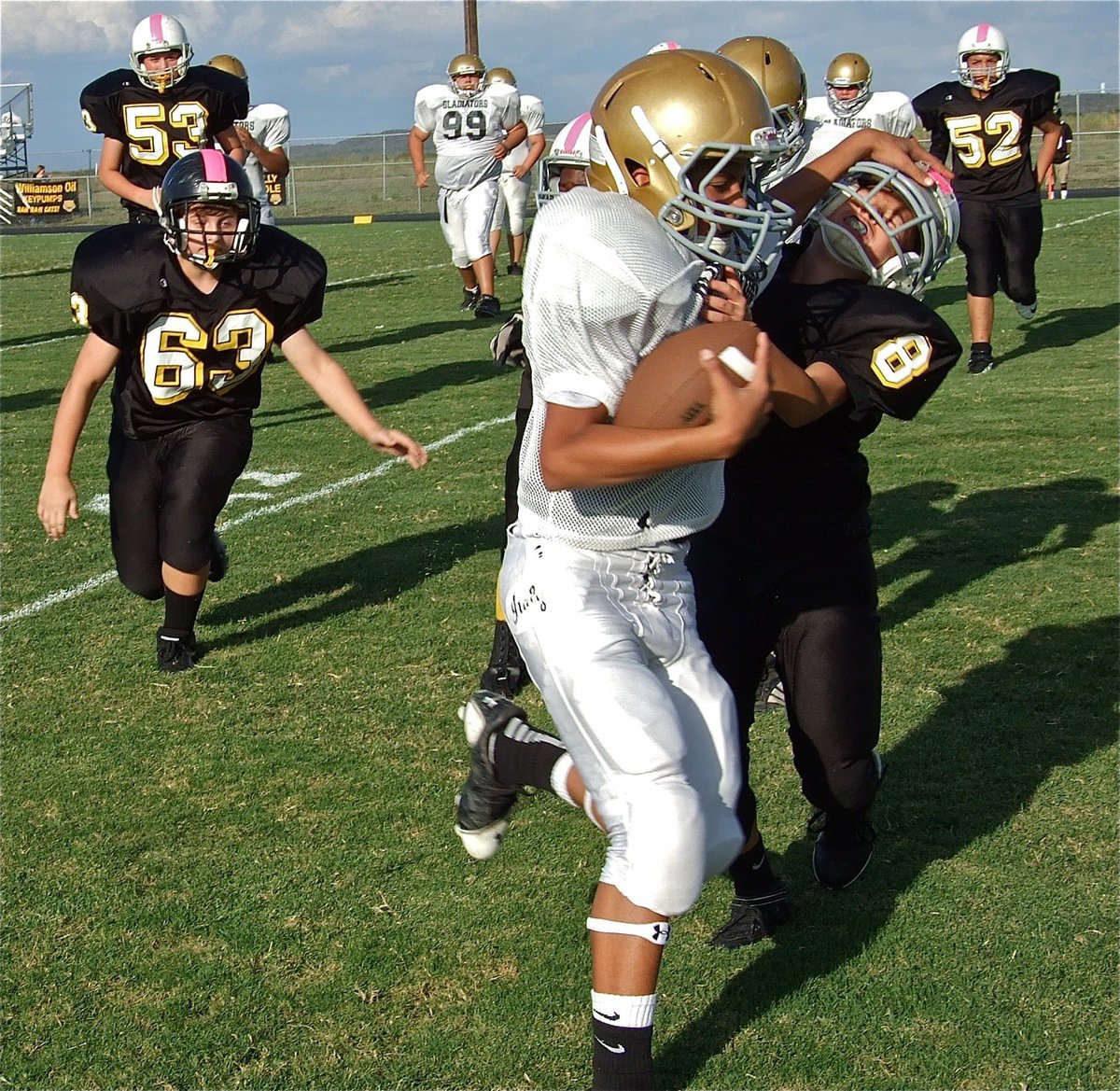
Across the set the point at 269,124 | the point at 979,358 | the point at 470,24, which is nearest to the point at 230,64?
the point at 269,124

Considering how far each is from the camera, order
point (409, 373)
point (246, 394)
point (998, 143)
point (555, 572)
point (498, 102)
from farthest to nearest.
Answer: point (498, 102)
point (409, 373)
point (998, 143)
point (246, 394)
point (555, 572)

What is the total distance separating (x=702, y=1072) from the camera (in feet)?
Result: 8.79

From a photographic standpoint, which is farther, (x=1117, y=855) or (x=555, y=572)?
(x=1117, y=855)

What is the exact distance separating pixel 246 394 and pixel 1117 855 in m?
2.97

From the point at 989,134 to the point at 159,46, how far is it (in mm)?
4936

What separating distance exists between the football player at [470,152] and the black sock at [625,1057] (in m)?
9.76

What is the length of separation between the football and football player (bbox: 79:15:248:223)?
20.6ft

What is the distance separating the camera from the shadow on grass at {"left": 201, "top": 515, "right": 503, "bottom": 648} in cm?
509

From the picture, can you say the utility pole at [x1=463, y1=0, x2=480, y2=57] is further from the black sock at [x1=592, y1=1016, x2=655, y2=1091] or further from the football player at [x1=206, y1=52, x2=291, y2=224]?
the black sock at [x1=592, y1=1016, x2=655, y2=1091]

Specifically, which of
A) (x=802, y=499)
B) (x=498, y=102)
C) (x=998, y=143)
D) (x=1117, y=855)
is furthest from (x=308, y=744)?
(x=498, y=102)

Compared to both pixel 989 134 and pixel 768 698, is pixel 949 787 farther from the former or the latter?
pixel 989 134

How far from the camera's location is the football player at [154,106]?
807 cm

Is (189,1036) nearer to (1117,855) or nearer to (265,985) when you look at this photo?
(265,985)

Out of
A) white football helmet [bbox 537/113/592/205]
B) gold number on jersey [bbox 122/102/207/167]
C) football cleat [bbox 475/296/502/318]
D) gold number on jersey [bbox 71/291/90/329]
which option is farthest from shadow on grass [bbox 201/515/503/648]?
football cleat [bbox 475/296/502/318]
